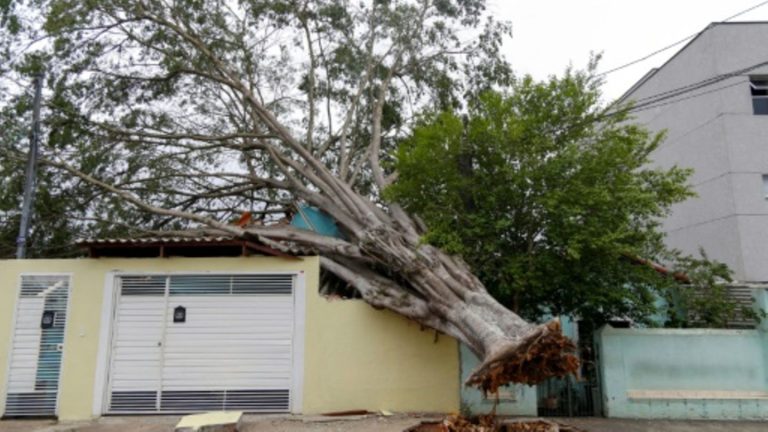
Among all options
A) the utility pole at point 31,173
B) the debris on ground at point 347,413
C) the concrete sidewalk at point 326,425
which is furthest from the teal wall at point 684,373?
the utility pole at point 31,173

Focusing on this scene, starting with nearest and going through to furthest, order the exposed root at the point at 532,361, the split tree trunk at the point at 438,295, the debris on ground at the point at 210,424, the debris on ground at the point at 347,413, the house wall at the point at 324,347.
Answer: the exposed root at the point at 532,361, the split tree trunk at the point at 438,295, the debris on ground at the point at 210,424, the debris on ground at the point at 347,413, the house wall at the point at 324,347

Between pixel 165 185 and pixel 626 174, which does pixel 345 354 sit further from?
pixel 165 185

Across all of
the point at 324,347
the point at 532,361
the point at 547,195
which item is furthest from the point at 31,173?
the point at 532,361

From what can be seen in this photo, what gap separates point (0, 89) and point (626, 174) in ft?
44.2

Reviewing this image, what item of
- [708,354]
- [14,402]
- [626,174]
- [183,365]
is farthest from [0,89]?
[708,354]

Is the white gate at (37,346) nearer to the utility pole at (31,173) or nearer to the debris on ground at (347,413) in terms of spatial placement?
the utility pole at (31,173)

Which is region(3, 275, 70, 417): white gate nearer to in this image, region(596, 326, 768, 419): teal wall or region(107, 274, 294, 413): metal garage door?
region(107, 274, 294, 413): metal garage door

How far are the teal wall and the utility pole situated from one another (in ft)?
35.3

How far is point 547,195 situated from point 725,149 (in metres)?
7.80

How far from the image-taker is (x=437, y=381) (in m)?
9.19

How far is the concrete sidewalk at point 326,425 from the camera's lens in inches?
323

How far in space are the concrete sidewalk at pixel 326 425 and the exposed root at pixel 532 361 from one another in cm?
216

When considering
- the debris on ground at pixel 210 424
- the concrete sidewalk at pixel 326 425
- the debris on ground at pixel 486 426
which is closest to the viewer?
the debris on ground at pixel 486 426

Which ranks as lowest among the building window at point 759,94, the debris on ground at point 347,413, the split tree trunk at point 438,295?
the debris on ground at point 347,413
